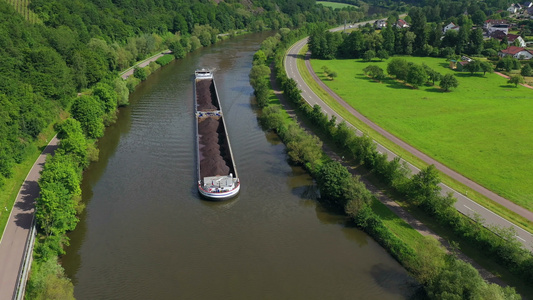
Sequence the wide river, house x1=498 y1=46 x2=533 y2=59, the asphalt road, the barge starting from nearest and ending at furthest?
the asphalt road, the wide river, the barge, house x1=498 y1=46 x2=533 y2=59

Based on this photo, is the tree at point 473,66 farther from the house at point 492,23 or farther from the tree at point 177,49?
the tree at point 177,49

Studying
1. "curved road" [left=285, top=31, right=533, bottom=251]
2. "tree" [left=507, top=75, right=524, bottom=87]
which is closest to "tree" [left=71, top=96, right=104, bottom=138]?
"curved road" [left=285, top=31, right=533, bottom=251]

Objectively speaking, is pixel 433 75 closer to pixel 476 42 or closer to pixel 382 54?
pixel 382 54

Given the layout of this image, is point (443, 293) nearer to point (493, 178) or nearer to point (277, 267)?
point (277, 267)

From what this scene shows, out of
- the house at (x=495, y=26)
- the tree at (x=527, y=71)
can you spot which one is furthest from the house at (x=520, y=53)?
the house at (x=495, y=26)

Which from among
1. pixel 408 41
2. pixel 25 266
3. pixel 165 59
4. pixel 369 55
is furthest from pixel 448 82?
pixel 25 266

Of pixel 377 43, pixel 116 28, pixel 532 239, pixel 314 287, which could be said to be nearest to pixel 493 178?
pixel 532 239

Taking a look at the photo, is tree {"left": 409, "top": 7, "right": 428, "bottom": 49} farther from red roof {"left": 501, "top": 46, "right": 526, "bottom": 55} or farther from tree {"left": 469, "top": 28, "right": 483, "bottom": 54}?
red roof {"left": 501, "top": 46, "right": 526, "bottom": 55}
